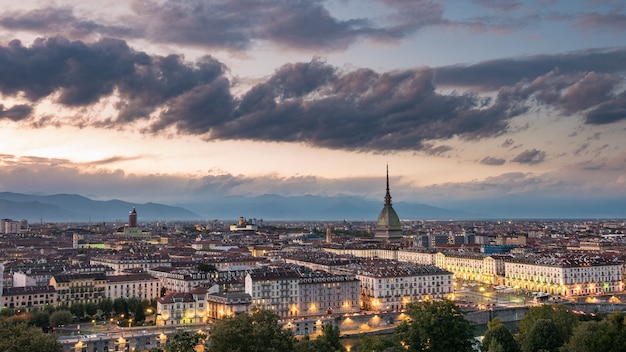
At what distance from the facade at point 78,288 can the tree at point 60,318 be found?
1057 centimetres

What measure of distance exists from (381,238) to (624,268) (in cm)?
6503

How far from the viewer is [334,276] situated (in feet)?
227

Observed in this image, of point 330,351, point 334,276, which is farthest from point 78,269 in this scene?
point 330,351

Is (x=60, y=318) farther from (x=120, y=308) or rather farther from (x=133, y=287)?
(x=133, y=287)

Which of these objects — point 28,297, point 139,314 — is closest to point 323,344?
point 139,314

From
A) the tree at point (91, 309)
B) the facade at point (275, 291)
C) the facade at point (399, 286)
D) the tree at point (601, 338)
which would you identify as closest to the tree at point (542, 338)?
the tree at point (601, 338)

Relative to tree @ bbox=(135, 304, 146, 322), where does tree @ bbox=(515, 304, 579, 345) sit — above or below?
above

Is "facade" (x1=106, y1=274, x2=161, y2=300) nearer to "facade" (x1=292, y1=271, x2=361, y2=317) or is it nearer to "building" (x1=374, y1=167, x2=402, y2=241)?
"facade" (x1=292, y1=271, x2=361, y2=317)

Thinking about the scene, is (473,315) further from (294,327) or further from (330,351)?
(330,351)

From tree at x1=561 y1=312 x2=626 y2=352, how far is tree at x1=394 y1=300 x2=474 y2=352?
6.23m

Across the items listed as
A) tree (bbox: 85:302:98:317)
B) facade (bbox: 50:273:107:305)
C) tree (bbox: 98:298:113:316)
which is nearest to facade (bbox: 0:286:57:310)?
facade (bbox: 50:273:107:305)

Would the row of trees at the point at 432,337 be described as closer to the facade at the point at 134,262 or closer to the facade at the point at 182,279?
the facade at the point at 182,279

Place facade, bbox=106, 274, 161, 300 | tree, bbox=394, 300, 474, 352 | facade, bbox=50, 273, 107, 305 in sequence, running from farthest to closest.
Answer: facade, bbox=106, 274, 161, 300, facade, bbox=50, 273, 107, 305, tree, bbox=394, 300, 474, 352

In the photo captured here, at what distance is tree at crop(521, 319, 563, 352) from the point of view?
45156 mm
